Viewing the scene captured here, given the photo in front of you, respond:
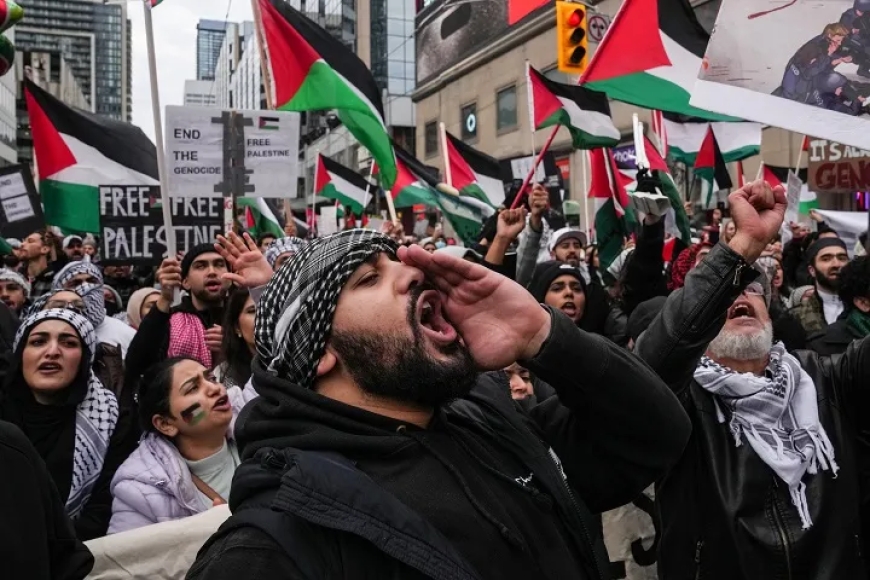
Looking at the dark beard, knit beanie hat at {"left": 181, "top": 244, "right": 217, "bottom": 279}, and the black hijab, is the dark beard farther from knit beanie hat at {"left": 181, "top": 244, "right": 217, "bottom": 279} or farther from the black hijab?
knit beanie hat at {"left": 181, "top": 244, "right": 217, "bottom": 279}

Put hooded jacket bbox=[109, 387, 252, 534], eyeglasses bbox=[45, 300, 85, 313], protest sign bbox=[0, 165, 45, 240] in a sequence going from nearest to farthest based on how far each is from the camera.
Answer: hooded jacket bbox=[109, 387, 252, 534] → eyeglasses bbox=[45, 300, 85, 313] → protest sign bbox=[0, 165, 45, 240]

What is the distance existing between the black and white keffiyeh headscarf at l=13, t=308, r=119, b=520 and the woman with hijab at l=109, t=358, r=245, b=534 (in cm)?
19

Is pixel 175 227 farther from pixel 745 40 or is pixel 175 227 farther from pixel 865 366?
pixel 865 366

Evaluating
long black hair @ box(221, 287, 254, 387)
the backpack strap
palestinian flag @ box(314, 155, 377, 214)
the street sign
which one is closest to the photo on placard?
the backpack strap

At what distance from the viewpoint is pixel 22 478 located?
79.4 inches

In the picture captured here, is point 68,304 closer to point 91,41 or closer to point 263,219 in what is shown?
point 263,219

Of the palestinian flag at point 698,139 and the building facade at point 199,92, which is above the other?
the building facade at point 199,92

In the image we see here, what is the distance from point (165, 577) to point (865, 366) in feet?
7.55

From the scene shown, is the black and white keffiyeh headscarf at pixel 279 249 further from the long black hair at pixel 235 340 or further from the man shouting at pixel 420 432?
the man shouting at pixel 420 432

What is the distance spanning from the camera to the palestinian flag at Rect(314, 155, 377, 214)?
38.9 ft

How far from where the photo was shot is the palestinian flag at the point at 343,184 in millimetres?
11867

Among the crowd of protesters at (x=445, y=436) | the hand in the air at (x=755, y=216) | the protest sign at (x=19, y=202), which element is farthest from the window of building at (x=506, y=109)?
the hand in the air at (x=755, y=216)

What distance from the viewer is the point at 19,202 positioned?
24.7 ft

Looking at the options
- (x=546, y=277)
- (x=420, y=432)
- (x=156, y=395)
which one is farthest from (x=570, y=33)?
(x=420, y=432)
